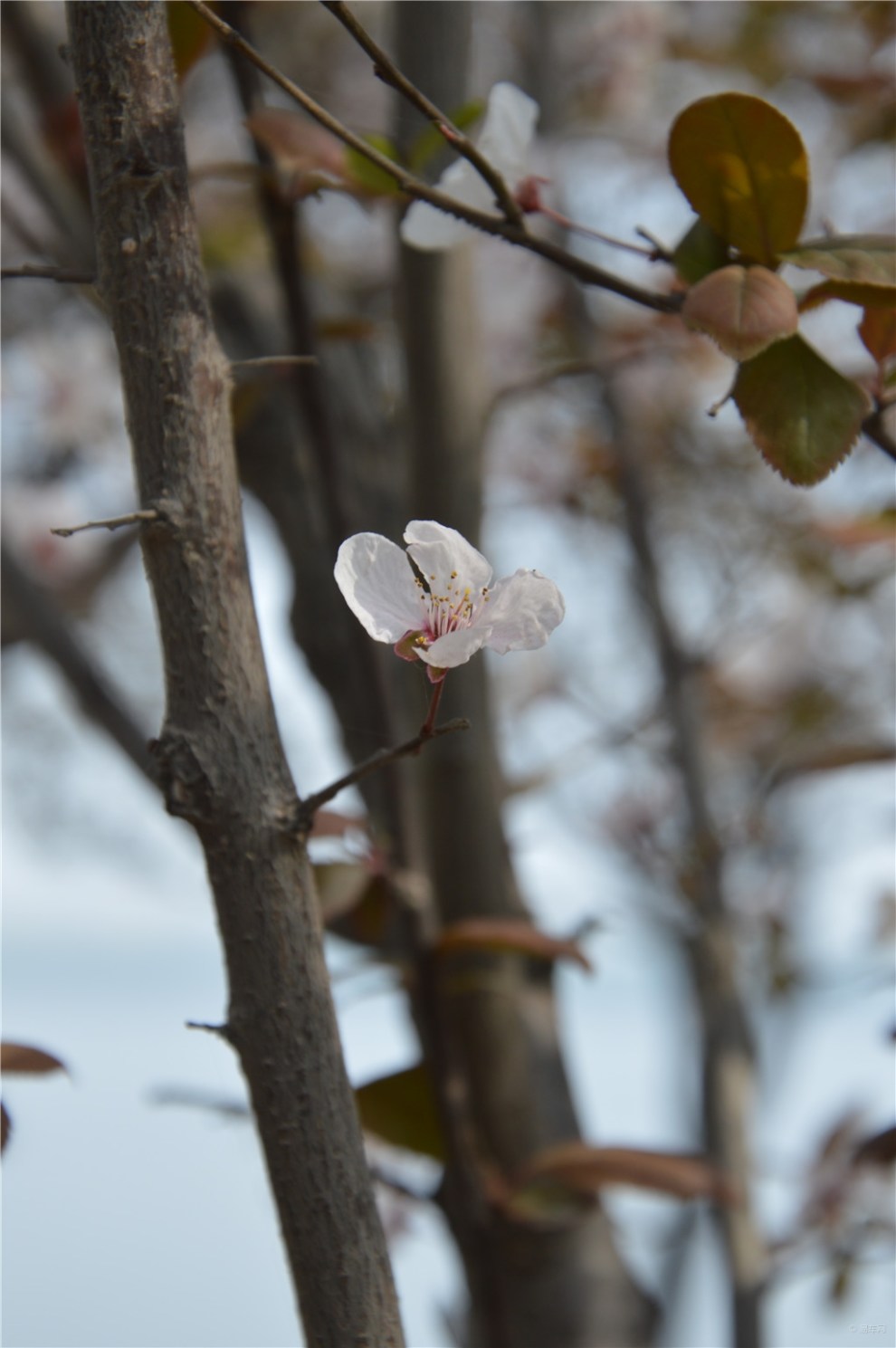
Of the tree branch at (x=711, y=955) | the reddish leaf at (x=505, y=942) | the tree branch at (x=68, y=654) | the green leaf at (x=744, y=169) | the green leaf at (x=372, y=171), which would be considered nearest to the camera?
the green leaf at (x=744, y=169)

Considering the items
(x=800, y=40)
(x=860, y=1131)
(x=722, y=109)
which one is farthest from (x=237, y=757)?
(x=800, y=40)

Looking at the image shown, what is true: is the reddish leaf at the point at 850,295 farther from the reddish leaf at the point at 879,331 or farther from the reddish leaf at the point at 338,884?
the reddish leaf at the point at 338,884

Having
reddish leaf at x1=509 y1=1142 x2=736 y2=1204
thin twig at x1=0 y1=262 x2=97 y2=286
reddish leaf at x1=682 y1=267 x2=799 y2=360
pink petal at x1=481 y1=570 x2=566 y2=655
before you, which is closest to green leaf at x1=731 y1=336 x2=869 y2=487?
reddish leaf at x1=682 y1=267 x2=799 y2=360

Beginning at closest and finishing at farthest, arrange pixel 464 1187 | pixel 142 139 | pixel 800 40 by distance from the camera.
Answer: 1. pixel 142 139
2. pixel 464 1187
3. pixel 800 40

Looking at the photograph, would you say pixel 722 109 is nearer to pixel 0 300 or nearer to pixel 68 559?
pixel 68 559

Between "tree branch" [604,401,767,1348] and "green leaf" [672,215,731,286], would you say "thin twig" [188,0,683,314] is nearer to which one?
"green leaf" [672,215,731,286]

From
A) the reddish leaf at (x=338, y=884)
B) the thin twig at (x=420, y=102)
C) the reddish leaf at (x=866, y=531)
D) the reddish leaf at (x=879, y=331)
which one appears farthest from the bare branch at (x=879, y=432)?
the reddish leaf at (x=338, y=884)
